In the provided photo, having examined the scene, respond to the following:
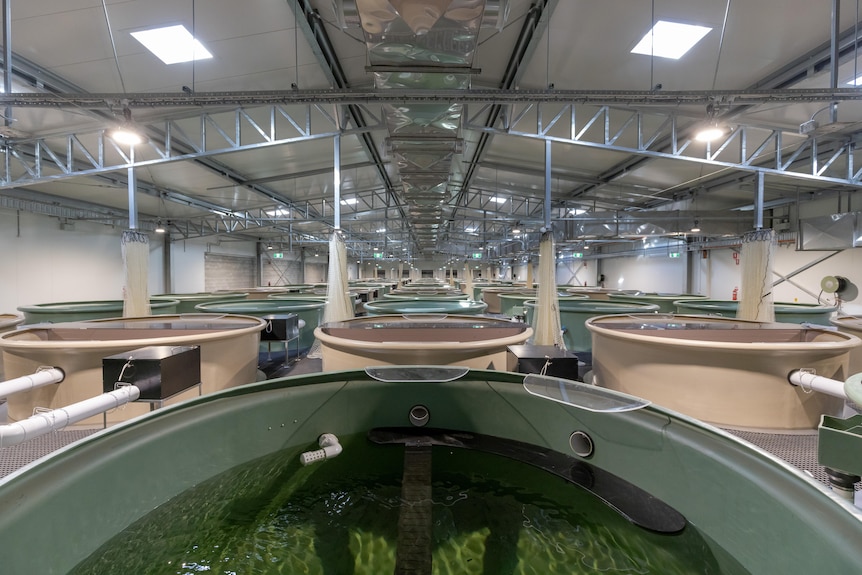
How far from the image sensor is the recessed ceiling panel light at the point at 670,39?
362 cm

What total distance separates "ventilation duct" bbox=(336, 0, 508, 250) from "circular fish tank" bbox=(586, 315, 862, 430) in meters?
2.65

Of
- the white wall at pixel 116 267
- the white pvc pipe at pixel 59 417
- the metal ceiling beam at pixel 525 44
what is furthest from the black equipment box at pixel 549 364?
the white wall at pixel 116 267

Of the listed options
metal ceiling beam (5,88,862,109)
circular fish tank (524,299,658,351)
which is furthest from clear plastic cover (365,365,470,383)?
circular fish tank (524,299,658,351)

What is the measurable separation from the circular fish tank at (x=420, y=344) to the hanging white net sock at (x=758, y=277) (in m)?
3.83

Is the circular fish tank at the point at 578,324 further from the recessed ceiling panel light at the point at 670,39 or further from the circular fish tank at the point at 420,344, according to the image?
the recessed ceiling panel light at the point at 670,39

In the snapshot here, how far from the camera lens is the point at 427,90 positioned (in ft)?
10.9

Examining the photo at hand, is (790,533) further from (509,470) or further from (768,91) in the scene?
(768,91)

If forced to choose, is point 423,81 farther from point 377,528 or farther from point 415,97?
point 377,528

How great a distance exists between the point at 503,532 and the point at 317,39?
4781mm

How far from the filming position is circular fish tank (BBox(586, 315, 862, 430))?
2535 millimetres

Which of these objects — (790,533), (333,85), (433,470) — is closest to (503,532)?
(433,470)

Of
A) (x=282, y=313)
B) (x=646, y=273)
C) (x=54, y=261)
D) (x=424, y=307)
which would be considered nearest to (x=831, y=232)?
(x=646, y=273)

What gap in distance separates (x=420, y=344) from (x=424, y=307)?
3.83 meters

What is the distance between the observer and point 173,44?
147 inches
